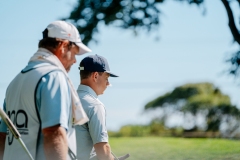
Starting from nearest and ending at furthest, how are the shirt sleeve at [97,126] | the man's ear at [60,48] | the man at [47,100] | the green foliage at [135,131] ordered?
the man at [47,100] < the man's ear at [60,48] < the shirt sleeve at [97,126] < the green foliage at [135,131]

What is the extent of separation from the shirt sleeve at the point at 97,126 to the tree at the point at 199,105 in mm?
38791

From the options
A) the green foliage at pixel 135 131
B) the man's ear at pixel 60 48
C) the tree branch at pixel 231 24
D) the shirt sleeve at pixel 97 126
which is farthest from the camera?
the green foliage at pixel 135 131

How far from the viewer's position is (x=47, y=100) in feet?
6.61

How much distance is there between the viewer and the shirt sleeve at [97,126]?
2.79 m

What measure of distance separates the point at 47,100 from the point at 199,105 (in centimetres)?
5004

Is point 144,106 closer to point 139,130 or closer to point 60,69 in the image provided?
point 139,130

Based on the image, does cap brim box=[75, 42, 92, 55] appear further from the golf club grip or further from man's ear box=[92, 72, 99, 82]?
man's ear box=[92, 72, 99, 82]

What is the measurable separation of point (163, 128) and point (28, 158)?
38941 millimetres

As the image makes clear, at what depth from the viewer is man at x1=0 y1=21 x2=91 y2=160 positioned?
6.61 ft

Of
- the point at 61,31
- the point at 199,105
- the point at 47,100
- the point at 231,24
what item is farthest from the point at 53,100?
the point at 199,105

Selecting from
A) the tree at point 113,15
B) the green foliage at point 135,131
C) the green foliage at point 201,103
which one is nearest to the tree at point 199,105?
the green foliage at point 201,103

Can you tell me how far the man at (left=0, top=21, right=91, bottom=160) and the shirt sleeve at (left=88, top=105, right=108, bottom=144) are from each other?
0.63 m

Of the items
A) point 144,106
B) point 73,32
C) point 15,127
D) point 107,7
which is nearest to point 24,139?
point 15,127

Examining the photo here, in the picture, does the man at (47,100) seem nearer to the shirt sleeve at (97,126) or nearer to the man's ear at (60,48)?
the man's ear at (60,48)
